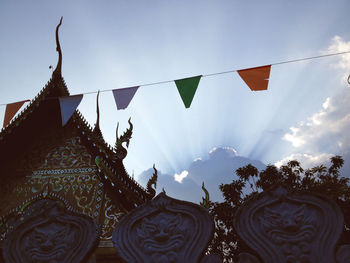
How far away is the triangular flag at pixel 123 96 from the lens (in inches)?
183

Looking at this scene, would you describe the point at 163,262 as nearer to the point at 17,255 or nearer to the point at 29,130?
the point at 17,255

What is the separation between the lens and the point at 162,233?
1.92m

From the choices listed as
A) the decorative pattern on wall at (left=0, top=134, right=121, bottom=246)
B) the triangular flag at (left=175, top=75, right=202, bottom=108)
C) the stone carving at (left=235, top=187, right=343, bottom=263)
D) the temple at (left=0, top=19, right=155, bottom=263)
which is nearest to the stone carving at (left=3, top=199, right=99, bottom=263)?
the stone carving at (left=235, top=187, right=343, bottom=263)

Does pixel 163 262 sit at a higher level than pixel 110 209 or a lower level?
lower

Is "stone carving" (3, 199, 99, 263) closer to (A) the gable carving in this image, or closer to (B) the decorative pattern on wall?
(B) the decorative pattern on wall

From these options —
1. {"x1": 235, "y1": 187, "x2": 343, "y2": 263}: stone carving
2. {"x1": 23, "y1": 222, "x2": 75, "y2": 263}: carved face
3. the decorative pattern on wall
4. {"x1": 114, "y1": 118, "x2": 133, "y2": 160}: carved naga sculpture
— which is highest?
{"x1": 114, "y1": 118, "x2": 133, "y2": 160}: carved naga sculpture

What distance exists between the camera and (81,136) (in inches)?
230

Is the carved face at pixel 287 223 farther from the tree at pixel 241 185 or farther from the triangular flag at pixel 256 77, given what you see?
the tree at pixel 241 185

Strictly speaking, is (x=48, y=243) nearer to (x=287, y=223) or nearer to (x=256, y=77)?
(x=287, y=223)

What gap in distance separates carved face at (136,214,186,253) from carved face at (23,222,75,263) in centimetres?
63

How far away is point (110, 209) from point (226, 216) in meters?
7.99

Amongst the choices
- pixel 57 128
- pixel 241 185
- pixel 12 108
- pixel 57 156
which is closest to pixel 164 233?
pixel 57 156

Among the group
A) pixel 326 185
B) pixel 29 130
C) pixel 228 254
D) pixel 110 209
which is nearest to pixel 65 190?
pixel 110 209

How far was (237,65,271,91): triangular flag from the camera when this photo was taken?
4311mm
